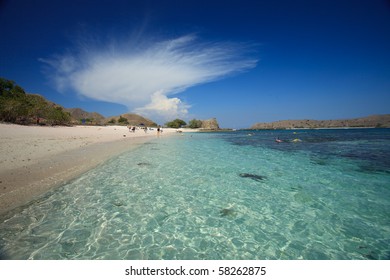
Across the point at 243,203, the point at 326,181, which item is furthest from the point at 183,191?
the point at 326,181

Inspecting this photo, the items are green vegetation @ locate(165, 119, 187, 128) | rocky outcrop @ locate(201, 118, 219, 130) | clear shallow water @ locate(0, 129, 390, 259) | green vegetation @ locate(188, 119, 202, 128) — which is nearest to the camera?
clear shallow water @ locate(0, 129, 390, 259)

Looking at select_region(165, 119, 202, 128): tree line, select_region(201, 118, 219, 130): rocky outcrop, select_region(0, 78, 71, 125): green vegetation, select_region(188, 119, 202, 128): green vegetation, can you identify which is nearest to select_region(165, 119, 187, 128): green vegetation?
select_region(165, 119, 202, 128): tree line

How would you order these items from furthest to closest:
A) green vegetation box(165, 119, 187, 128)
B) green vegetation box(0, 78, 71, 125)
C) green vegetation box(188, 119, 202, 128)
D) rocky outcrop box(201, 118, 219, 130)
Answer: rocky outcrop box(201, 118, 219, 130) → green vegetation box(188, 119, 202, 128) → green vegetation box(165, 119, 187, 128) → green vegetation box(0, 78, 71, 125)

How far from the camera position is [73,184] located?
9320 millimetres

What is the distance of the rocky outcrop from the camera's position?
521 ft

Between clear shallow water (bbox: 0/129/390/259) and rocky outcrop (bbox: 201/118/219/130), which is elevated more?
rocky outcrop (bbox: 201/118/219/130)

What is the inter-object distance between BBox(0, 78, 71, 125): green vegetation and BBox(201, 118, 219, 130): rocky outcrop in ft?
368

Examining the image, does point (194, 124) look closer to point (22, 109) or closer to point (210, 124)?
point (210, 124)

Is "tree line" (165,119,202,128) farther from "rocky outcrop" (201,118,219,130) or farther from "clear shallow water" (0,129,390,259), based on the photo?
"clear shallow water" (0,129,390,259)

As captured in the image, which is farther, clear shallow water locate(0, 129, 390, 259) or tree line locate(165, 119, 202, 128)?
tree line locate(165, 119, 202, 128)

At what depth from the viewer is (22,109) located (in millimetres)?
40938
